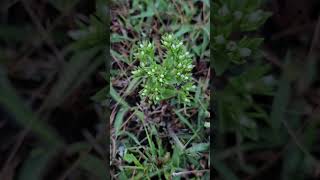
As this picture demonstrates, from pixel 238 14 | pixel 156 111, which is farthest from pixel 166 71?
pixel 238 14

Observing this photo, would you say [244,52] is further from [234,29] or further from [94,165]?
[94,165]

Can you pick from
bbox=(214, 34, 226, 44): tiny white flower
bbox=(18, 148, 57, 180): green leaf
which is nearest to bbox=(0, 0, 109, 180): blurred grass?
bbox=(18, 148, 57, 180): green leaf

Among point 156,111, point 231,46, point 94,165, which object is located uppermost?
point 231,46

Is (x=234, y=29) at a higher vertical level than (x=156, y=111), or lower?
higher

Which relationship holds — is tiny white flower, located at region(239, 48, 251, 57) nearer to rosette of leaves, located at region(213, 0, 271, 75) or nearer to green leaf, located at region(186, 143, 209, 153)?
rosette of leaves, located at region(213, 0, 271, 75)

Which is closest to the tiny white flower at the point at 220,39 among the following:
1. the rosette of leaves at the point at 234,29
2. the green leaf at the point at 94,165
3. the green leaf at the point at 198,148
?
the rosette of leaves at the point at 234,29

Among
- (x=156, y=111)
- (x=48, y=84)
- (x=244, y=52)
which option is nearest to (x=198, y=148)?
(x=156, y=111)

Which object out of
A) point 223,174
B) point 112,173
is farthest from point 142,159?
point 223,174
